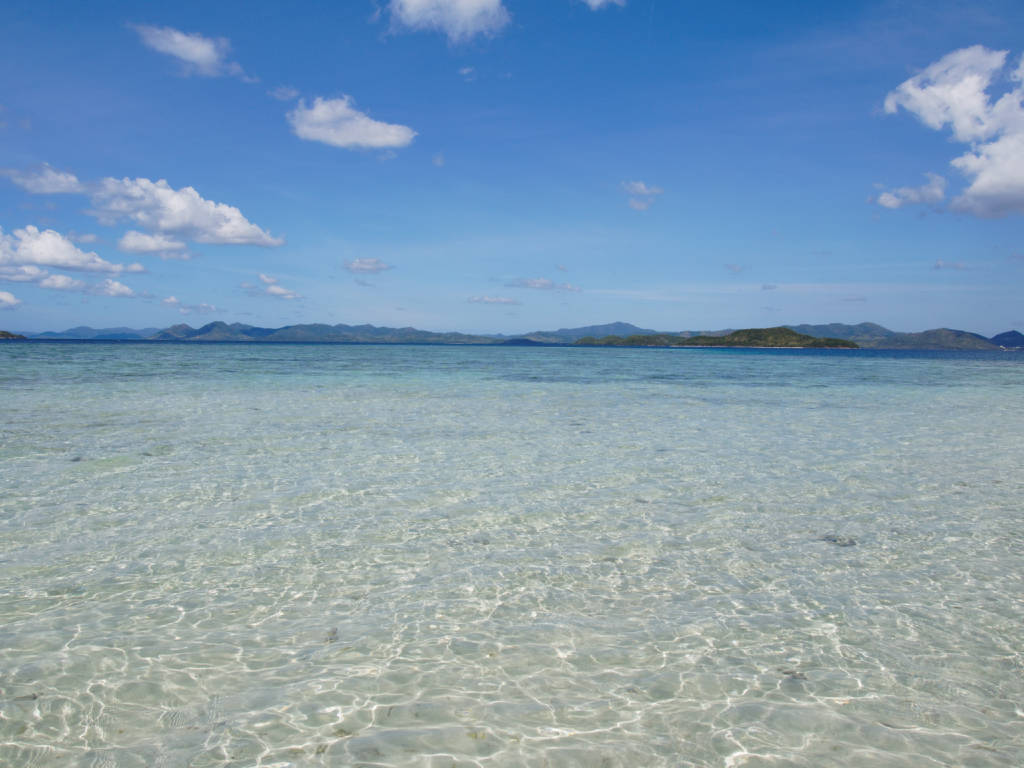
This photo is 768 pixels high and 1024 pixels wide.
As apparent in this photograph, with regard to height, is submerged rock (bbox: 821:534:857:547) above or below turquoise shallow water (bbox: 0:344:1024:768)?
above

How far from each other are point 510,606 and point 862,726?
140 inches

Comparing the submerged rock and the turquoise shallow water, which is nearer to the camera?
the turquoise shallow water

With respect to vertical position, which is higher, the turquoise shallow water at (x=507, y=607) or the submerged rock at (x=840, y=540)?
the submerged rock at (x=840, y=540)

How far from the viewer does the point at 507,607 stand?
273 inches

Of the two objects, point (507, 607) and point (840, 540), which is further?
point (840, 540)

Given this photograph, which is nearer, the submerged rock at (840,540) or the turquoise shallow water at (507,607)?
the turquoise shallow water at (507,607)

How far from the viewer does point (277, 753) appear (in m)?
4.50

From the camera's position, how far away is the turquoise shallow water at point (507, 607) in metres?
4.77

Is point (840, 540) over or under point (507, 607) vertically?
over

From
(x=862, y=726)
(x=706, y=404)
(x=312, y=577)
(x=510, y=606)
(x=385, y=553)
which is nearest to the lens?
(x=862, y=726)

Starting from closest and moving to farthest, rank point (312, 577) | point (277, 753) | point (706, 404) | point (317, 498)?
point (277, 753), point (312, 577), point (317, 498), point (706, 404)

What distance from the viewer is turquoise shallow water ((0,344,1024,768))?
188 inches

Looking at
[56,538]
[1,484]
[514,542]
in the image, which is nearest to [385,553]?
[514,542]

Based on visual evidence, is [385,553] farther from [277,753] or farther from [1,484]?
[1,484]
